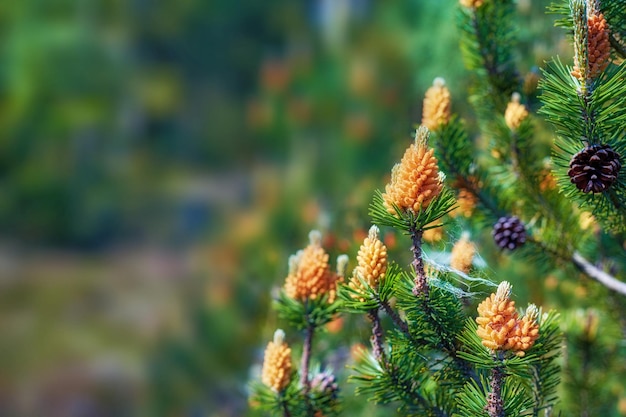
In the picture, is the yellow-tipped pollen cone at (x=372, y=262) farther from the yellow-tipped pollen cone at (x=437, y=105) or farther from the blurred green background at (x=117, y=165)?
the blurred green background at (x=117, y=165)

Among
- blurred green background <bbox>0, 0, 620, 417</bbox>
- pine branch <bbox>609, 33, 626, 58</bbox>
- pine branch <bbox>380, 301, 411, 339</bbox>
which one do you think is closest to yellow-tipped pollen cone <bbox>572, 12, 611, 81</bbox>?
pine branch <bbox>609, 33, 626, 58</bbox>

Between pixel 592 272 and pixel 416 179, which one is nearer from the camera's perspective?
pixel 416 179

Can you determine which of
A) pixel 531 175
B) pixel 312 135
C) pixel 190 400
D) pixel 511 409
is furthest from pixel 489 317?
pixel 312 135

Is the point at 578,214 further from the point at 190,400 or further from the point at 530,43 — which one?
the point at 190,400

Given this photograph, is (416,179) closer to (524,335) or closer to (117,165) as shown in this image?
(524,335)

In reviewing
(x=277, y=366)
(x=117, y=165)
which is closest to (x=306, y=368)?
(x=277, y=366)

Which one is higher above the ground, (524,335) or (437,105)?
(437,105)
